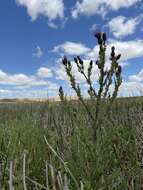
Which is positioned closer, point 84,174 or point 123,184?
point 84,174

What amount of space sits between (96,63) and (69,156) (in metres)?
0.78

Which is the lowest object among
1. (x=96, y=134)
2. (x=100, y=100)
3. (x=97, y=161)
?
(x=97, y=161)

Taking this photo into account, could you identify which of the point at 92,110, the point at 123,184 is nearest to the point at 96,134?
the point at 92,110

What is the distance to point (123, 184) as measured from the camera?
10.0ft

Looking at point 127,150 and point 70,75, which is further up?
point 70,75

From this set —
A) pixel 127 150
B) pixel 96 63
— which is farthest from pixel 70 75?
pixel 127 150

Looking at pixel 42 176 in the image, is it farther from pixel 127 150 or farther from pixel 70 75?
pixel 70 75

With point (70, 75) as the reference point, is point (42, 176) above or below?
below

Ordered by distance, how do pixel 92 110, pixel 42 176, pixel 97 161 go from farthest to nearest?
pixel 42 176, pixel 92 110, pixel 97 161

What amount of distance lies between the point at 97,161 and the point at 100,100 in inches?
17.3

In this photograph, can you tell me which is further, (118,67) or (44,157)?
(44,157)

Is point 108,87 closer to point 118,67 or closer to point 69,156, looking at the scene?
point 118,67

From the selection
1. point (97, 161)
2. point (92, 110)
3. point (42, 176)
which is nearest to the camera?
point (97, 161)

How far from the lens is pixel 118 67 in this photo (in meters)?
2.85
